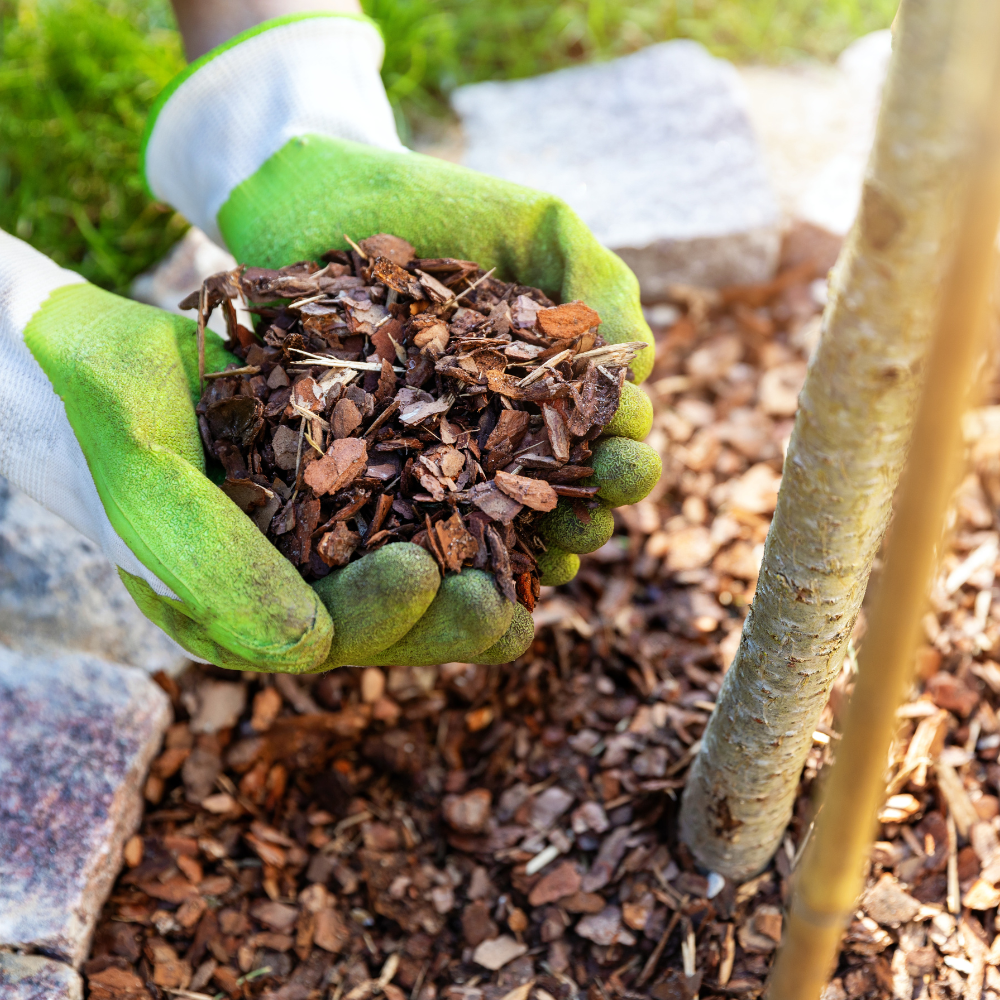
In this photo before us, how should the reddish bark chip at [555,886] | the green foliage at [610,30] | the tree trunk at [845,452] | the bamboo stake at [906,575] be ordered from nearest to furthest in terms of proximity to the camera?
the bamboo stake at [906,575] < the tree trunk at [845,452] < the reddish bark chip at [555,886] < the green foliage at [610,30]

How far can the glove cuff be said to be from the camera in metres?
2.00

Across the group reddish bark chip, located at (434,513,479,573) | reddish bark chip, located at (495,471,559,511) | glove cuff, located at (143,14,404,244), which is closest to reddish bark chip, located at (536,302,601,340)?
reddish bark chip, located at (495,471,559,511)

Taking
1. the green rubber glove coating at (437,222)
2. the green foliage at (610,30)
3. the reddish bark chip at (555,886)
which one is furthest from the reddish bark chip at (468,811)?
the green foliage at (610,30)

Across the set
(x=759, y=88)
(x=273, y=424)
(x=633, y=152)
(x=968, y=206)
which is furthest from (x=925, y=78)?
(x=759, y=88)

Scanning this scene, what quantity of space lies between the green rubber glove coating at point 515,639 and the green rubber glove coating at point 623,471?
234mm

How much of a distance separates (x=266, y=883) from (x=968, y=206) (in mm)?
1752

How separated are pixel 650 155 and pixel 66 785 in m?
2.61

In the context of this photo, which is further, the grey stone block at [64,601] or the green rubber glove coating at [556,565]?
the grey stone block at [64,601]

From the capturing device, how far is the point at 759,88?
3518 mm

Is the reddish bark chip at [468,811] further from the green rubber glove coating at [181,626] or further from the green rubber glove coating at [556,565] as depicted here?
the green rubber glove coating at [181,626]

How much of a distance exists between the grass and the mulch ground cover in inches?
70.0

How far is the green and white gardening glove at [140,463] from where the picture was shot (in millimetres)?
1305

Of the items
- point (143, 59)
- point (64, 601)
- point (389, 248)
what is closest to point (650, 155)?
point (389, 248)

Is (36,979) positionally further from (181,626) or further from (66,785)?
(181,626)
